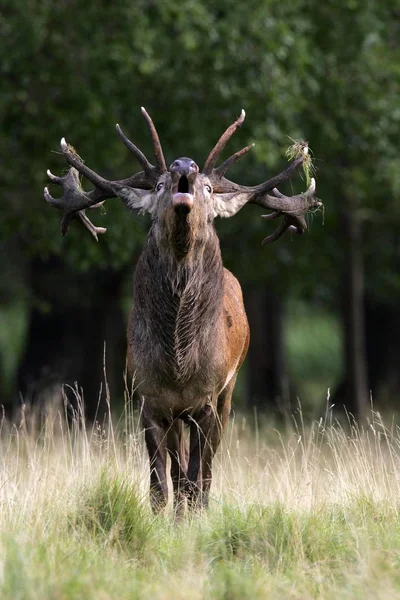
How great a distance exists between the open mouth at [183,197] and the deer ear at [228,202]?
724 millimetres

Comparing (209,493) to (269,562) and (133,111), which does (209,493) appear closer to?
(269,562)

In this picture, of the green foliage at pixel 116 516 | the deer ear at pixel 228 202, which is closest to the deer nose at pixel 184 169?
the deer ear at pixel 228 202

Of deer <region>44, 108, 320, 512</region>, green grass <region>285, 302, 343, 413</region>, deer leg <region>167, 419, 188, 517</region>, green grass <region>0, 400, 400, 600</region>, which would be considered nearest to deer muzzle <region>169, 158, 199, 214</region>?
deer <region>44, 108, 320, 512</region>

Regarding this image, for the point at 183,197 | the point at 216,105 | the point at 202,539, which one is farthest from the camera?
the point at 216,105

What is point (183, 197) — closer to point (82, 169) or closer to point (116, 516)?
point (82, 169)

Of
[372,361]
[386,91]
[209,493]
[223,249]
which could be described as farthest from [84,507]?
[372,361]

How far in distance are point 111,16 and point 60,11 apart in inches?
22.6

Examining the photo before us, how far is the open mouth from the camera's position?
733 centimetres

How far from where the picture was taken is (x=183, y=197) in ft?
24.1

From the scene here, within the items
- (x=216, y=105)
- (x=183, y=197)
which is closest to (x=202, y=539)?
(x=183, y=197)

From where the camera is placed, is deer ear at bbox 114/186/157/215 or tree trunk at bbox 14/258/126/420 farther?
tree trunk at bbox 14/258/126/420

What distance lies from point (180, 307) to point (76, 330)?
1562 cm

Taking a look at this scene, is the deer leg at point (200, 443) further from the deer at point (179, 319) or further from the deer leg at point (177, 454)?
the deer leg at point (177, 454)

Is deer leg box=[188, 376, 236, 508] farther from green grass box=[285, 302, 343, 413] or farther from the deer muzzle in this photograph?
green grass box=[285, 302, 343, 413]
